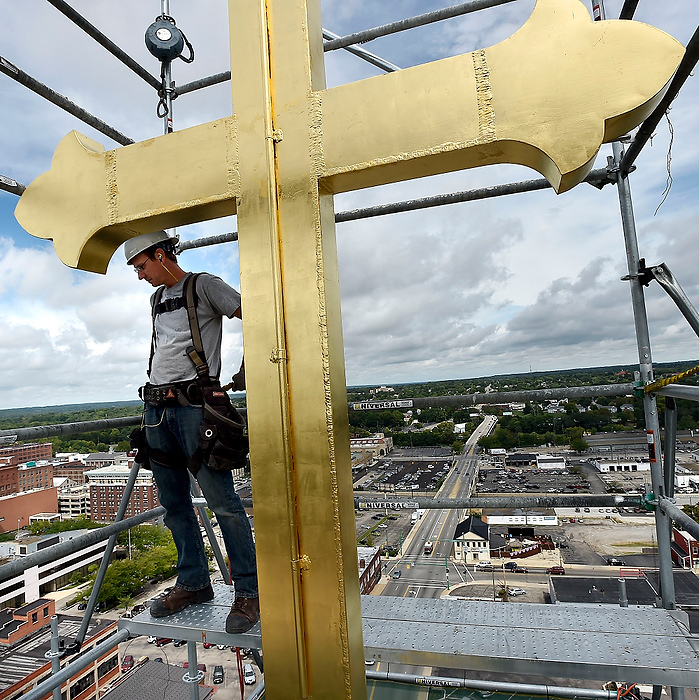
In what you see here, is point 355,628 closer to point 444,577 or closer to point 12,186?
point 12,186

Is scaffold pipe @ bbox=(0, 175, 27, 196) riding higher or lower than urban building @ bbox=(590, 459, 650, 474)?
higher

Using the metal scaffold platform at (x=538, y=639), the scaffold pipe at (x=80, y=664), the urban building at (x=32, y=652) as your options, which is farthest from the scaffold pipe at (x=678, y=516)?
the urban building at (x=32, y=652)

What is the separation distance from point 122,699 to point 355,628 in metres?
4.90

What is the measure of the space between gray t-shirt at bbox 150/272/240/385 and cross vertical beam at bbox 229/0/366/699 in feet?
2.13

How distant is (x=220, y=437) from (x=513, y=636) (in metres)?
1.35

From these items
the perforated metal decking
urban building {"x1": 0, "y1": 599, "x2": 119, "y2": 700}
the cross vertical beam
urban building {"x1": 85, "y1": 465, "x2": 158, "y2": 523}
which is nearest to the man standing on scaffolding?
the perforated metal decking

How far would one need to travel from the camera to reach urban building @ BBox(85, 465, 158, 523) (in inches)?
112

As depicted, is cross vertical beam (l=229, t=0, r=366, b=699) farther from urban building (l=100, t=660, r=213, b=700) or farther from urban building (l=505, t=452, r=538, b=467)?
urban building (l=100, t=660, r=213, b=700)

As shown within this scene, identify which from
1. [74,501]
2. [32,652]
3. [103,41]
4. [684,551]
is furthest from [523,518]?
[32,652]

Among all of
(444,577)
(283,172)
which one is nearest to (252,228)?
(283,172)

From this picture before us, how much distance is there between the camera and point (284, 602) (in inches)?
45.2

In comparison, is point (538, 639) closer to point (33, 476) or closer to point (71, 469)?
point (33, 476)

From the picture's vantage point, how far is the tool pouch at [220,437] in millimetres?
1725

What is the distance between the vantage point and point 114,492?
356 centimetres
